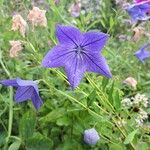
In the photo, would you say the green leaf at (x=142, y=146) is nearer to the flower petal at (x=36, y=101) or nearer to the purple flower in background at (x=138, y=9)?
the flower petal at (x=36, y=101)

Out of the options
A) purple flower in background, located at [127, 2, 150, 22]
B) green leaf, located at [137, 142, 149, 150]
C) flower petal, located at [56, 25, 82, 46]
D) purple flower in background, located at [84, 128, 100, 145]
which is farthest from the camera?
purple flower in background, located at [127, 2, 150, 22]

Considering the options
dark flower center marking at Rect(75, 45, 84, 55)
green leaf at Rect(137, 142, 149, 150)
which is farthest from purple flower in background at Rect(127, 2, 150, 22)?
green leaf at Rect(137, 142, 149, 150)

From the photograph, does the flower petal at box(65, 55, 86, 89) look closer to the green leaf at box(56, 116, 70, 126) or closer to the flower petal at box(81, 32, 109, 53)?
the flower petal at box(81, 32, 109, 53)

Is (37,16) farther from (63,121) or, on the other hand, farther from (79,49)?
(63,121)

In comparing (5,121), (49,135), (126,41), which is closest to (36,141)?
(49,135)

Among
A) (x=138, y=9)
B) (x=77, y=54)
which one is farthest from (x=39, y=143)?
(x=138, y=9)

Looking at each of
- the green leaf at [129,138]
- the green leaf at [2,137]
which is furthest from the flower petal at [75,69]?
the green leaf at [2,137]
